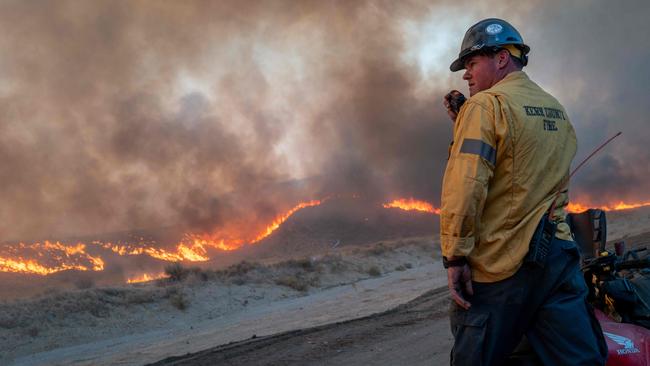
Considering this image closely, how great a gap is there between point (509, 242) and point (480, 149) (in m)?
0.41

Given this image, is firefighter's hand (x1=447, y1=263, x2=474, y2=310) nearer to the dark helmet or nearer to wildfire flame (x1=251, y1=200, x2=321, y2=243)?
the dark helmet

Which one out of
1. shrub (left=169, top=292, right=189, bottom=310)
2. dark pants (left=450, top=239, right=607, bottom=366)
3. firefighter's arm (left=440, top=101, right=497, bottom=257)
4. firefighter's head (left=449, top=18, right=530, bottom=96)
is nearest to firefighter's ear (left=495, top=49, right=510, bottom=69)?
firefighter's head (left=449, top=18, right=530, bottom=96)

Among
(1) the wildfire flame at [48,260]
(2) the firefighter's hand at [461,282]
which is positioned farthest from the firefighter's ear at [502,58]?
(1) the wildfire flame at [48,260]

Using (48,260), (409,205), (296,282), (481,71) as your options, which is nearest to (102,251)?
(48,260)

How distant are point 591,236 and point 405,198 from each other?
49.8m

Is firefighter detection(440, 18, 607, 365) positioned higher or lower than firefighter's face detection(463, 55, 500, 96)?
lower

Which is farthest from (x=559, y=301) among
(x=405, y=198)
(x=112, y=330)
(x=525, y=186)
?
(x=405, y=198)

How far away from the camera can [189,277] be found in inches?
661

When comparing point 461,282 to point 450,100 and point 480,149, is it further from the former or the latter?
point 450,100

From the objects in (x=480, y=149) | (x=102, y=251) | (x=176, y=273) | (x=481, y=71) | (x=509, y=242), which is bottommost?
(x=509, y=242)

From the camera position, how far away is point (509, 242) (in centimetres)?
239

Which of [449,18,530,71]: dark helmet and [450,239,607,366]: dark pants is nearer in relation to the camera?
[450,239,607,366]: dark pants

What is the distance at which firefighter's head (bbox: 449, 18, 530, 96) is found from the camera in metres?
2.66

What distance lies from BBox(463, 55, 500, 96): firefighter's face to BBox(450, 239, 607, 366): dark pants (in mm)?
795
